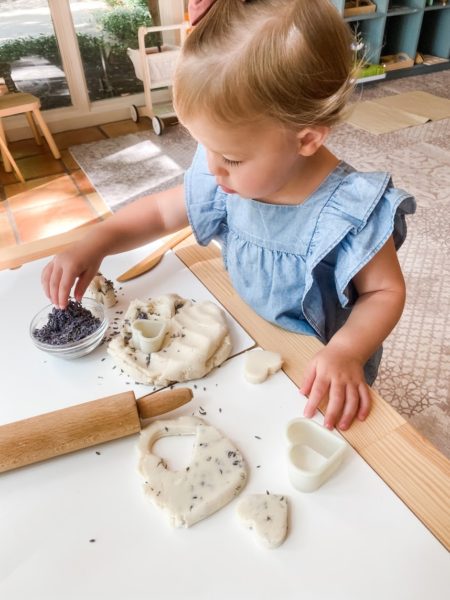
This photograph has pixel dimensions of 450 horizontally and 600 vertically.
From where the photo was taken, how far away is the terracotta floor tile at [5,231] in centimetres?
176

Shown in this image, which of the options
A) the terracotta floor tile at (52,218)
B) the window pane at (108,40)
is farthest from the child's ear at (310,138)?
the window pane at (108,40)

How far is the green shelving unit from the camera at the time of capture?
292cm

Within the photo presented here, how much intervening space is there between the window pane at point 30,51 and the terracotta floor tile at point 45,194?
0.73 metres

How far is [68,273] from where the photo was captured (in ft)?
2.03

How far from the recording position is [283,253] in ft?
2.16

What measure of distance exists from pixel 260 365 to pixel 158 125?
2.18 metres

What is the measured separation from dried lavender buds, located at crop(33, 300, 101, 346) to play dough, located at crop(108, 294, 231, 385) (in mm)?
35

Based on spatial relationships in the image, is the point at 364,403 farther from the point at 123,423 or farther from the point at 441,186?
the point at 441,186

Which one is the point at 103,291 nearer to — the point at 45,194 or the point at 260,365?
the point at 260,365

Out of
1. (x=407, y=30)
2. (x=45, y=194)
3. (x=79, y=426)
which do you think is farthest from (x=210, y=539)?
(x=407, y=30)

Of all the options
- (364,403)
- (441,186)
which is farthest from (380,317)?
(441,186)

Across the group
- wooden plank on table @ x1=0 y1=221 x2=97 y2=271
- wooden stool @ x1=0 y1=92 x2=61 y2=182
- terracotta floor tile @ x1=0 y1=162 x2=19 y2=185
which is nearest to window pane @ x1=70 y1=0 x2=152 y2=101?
wooden stool @ x1=0 y1=92 x2=61 y2=182

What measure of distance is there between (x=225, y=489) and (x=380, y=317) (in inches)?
10.8

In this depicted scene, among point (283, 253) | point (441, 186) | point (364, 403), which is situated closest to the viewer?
point (364, 403)
